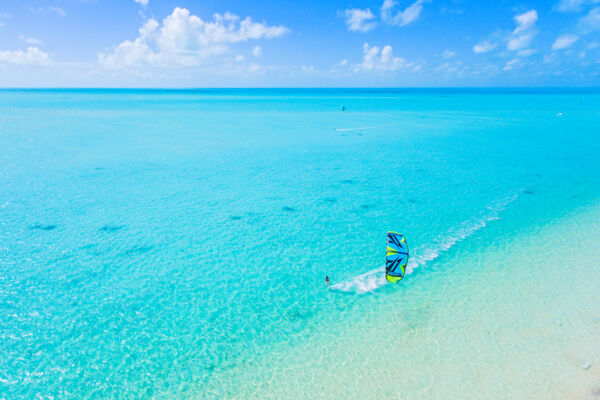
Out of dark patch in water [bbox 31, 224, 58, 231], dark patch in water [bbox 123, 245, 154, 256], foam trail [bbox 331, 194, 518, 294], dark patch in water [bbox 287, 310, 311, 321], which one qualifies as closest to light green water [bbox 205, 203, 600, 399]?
dark patch in water [bbox 287, 310, 311, 321]

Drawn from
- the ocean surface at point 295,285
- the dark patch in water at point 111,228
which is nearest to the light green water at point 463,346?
the ocean surface at point 295,285

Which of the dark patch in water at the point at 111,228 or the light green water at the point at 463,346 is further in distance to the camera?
the dark patch in water at the point at 111,228

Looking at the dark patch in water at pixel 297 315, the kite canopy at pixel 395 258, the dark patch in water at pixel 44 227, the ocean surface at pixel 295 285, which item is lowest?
the dark patch in water at pixel 297 315

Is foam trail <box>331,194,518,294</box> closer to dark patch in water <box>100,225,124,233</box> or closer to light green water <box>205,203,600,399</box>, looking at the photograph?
light green water <box>205,203,600,399</box>

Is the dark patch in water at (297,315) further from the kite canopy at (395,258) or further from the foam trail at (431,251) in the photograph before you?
the kite canopy at (395,258)

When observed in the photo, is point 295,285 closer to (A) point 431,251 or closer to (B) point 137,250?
(A) point 431,251

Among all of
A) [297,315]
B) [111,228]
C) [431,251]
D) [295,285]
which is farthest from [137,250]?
[431,251]

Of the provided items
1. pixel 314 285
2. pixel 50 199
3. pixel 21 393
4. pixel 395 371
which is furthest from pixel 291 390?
pixel 50 199
